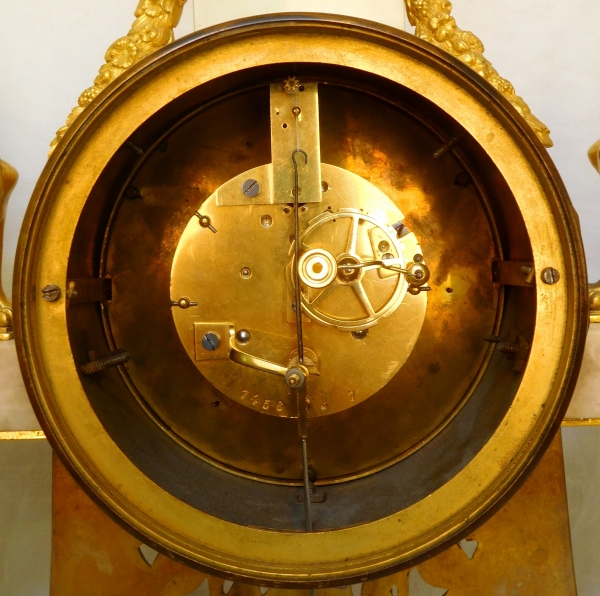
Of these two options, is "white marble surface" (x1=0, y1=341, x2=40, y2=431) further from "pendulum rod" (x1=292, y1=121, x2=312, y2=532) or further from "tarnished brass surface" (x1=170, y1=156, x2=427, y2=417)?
"pendulum rod" (x1=292, y1=121, x2=312, y2=532)

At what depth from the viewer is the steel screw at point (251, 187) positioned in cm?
102

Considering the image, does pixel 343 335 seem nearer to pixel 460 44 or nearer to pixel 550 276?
pixel 550 276

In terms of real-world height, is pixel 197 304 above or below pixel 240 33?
below

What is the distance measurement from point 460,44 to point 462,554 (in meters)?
0.82

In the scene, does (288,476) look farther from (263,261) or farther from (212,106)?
(212,106)

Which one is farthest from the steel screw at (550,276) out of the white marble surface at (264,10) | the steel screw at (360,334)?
the white marble surface at (264,10)

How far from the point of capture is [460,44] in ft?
3.05

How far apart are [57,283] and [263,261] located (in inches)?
13.0

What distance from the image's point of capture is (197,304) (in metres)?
1.05

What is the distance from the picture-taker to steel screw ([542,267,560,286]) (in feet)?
2.69

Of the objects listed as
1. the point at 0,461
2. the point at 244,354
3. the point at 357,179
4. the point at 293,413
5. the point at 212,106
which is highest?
the point at 212,106

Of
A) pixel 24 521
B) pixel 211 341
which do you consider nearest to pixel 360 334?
pixel 211 341

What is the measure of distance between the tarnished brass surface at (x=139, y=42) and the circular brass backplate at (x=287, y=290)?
0.09 meters

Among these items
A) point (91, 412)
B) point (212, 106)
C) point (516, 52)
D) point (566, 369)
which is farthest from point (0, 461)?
point (516, 52)
